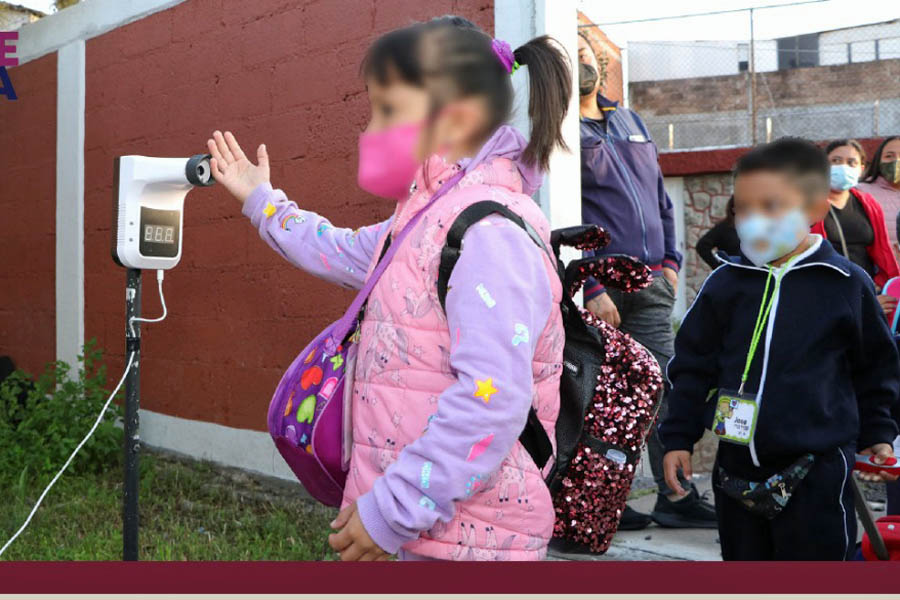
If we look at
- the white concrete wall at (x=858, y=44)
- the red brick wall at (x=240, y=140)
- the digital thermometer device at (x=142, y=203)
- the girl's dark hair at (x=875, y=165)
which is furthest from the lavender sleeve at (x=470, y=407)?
the white concrete wall at (x=858, y=44)

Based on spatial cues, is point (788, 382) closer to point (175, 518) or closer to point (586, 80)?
point (586, 80)

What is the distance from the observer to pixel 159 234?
8.09 feet

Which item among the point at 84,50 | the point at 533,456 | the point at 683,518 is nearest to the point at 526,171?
the point at 533,456

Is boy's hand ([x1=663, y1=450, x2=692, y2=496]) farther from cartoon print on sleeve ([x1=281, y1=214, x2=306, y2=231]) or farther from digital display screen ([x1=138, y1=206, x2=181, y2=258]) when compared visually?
digital display screen ([x1=138, y1=206, x2=181, y2=258])

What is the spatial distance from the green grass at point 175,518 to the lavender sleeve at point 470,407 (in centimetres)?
223

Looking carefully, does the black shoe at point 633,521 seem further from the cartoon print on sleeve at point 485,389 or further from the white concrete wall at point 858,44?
the white concrete wall at point 858,44

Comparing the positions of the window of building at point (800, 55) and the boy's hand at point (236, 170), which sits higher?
the window of building at point (800, 55)

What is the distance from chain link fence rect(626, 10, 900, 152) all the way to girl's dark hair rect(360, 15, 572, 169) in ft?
43.3

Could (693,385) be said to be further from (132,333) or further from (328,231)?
(132,333)

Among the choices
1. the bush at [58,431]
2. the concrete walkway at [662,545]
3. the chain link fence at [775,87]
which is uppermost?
the chain link fence at [775,87]

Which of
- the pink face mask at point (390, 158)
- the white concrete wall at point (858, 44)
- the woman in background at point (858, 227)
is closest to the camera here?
the pink face mask at point (390, 158)

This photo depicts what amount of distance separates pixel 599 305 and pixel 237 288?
2258 mm

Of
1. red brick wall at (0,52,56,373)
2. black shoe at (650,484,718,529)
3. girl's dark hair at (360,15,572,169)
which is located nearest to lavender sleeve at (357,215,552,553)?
→ girl's dark hair at (360,15,572,169)

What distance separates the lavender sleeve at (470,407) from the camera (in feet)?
4.83
